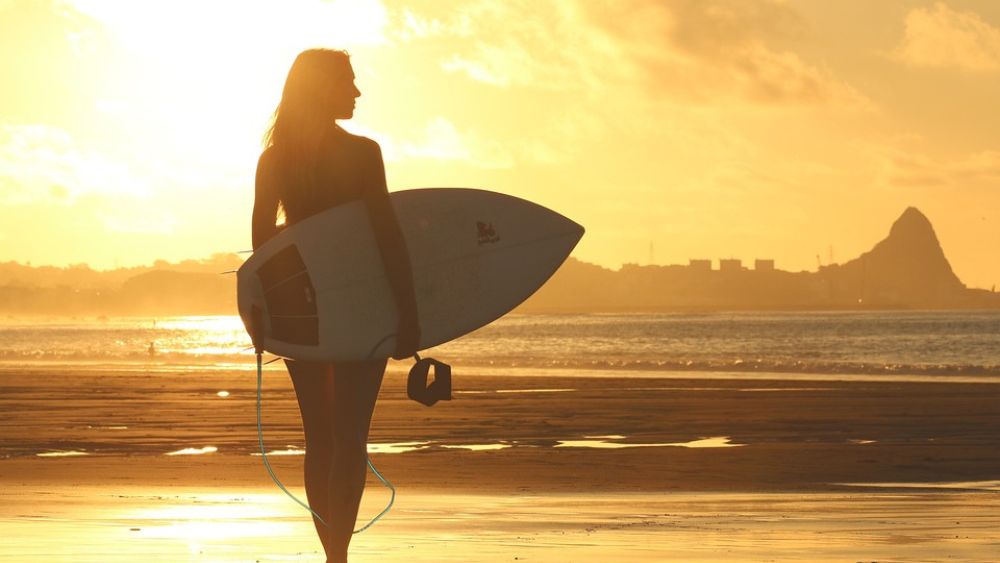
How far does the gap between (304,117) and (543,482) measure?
559 cm

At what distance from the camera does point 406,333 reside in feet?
15.2

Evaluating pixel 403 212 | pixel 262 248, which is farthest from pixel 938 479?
pixel 262 248

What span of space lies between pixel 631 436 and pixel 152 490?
7200 millimetres

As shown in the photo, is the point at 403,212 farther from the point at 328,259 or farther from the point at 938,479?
the point at 938,479

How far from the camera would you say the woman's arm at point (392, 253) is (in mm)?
4625

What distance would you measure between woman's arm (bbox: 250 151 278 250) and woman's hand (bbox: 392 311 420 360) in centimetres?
60

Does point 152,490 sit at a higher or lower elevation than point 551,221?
lower

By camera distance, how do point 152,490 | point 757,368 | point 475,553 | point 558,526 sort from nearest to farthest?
1. point 475,553
2. point 558,526
3. point 152,490
4. point 757,368

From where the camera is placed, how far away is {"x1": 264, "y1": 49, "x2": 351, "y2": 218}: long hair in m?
4.64

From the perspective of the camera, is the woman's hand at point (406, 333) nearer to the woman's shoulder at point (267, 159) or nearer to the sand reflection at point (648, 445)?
the woman's shoulder at point (267, 159)

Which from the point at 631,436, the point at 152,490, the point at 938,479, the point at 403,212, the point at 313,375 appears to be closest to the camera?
the point at 313,375

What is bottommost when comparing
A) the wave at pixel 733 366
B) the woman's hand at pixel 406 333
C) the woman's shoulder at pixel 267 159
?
the wave at pixel 733 366

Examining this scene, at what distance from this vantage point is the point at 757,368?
41125 mm

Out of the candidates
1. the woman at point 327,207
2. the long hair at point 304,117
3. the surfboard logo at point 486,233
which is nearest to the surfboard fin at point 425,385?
the woman at point 327,207
